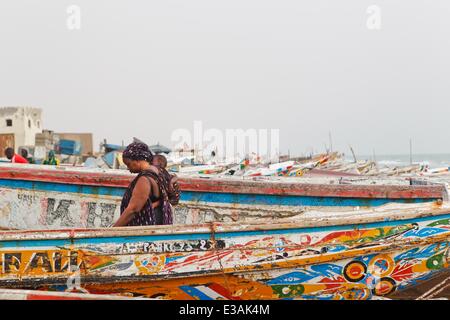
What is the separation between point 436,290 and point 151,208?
3.33 metres

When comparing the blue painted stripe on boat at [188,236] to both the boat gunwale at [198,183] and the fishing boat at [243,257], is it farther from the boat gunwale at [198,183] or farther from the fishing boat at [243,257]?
the boat gunwale at [198,183]

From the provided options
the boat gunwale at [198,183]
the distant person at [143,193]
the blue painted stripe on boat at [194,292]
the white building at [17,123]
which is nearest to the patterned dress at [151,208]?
the distant person at [143,193]

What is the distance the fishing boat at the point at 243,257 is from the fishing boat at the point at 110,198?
106 inches

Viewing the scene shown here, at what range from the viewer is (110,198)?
7.31 metres

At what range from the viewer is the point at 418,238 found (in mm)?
4406

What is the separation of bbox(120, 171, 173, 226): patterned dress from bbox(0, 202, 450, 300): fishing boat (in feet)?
0.79

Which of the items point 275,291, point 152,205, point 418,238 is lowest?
point 275,291

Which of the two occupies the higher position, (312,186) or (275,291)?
(312,186)

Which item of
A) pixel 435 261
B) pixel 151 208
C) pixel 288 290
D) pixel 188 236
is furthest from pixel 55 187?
pixel 435 261

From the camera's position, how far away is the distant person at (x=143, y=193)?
169 inches

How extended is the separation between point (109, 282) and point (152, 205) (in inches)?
31.2

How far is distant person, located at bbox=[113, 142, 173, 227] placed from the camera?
14.1 ft
